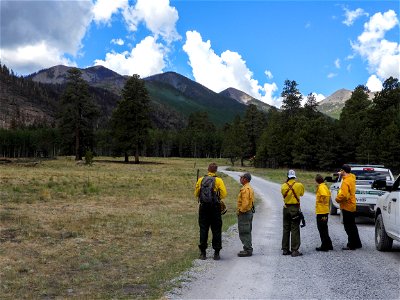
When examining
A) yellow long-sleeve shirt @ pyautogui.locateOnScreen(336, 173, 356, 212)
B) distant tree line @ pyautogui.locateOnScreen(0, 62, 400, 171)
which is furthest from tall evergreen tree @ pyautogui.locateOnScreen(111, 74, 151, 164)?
yellow long-sleeve shirt @ pyautogui.locateOnScreen(336, 173, 356, 212)

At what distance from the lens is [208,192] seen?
32.9ft

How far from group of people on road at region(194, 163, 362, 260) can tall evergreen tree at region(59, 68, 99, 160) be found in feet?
201

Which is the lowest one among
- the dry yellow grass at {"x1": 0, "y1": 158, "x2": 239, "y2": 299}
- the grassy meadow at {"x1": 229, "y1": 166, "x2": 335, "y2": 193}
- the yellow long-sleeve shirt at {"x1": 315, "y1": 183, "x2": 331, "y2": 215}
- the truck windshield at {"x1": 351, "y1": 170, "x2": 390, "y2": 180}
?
the dry yellow grass at {"x1": 0, "y1": 158, "x2": 239, "y2": 299}

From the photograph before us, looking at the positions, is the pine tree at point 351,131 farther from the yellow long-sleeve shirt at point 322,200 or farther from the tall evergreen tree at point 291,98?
the yellow long-sleeve shirt at point 322,200

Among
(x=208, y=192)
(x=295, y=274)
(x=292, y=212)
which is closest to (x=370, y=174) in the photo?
(x=292, y=212)

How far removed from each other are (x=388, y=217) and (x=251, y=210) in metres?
3.22

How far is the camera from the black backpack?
10.0m

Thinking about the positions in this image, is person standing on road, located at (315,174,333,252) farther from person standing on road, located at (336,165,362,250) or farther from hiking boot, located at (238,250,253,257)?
hiking boot, located at (238,250,253,257)

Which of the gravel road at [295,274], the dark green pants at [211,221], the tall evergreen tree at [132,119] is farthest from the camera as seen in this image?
the tall evergreen tree at [132,119]

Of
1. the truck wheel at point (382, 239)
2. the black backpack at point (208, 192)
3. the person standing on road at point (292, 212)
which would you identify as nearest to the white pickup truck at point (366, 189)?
the truck wheel at point (382, 239)

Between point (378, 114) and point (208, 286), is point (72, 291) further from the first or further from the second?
point (378, 114)

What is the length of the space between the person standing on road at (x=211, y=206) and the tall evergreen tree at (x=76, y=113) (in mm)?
61232

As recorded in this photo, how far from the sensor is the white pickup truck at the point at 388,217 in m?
9.66

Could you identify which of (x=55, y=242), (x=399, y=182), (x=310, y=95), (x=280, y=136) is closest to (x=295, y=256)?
(x=399, y=182)
